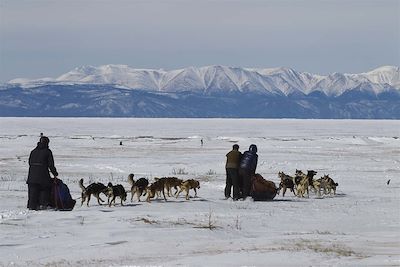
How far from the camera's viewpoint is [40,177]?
47.5ft

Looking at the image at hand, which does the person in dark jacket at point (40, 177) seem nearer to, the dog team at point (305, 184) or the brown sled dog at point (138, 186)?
the brown sled dog at point (138, 186)

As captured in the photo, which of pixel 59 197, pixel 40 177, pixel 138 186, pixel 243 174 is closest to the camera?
pixel 40 177

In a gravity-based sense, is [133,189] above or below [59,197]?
above

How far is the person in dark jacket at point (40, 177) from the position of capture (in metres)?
14.4

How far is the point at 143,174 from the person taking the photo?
2836cm

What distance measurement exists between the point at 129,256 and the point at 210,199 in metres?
8.46

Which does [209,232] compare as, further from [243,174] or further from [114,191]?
[243,174]

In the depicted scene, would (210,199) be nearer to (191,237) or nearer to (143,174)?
(191,237)

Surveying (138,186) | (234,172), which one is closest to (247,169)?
(234,172)

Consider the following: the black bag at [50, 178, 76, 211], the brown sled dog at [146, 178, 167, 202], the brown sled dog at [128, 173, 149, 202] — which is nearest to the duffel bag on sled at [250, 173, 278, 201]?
the brown sled dog at [146, 178, 167, 202]

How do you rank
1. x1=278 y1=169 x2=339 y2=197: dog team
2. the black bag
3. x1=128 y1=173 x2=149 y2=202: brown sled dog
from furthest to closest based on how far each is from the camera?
1. x1=278 y1=169 x2=339 y2=197: dog team
2. x1=128 y1=173 x2=149 y2=202: brown sled dog
3. the black bag

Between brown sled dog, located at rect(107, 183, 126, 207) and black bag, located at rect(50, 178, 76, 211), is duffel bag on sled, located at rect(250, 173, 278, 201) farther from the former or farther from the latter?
black bag, located at rect(50, 178, 76, 211)

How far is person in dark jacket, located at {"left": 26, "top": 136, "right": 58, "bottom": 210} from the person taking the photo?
47.4 ft

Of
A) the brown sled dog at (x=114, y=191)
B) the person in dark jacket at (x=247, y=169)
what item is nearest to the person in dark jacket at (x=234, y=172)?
the person in dark jacket at (x=247, y=169)
